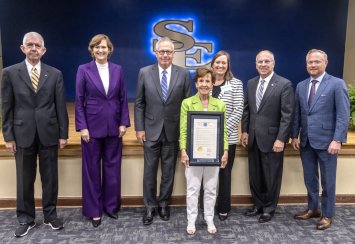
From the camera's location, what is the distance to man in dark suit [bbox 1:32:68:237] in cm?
277

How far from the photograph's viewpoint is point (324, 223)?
3.12 metres

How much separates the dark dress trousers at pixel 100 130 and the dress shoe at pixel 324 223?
174 centimetres

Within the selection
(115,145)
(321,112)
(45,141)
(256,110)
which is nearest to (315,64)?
(321,112)

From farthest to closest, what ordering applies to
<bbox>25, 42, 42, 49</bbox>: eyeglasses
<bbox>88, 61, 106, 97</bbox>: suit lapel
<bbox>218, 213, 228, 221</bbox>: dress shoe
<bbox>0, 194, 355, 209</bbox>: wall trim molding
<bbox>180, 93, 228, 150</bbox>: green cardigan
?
<bbox>0, 194, 355, 209</bbox>: wall trim molding → <bbox>218, 213, 228, 221</bbox>: dress shoe → <bbox>88, 61, 106, 97</bbox>: suit lapel → <bbox>180, 93, 228, 150</bbox>: green cardigan → <bbox>25, 42, 42, 49</bbox>: eyeglasses

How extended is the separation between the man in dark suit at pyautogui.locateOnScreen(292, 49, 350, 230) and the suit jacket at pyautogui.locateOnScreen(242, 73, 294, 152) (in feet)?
0.45

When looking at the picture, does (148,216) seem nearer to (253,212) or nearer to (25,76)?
(253,212)

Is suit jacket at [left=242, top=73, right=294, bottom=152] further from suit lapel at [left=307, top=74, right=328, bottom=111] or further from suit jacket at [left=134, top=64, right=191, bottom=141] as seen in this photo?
suit jacket at [left=134, top=64, right=191, bottom=141]

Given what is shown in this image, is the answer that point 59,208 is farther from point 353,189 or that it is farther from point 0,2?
point 0,2

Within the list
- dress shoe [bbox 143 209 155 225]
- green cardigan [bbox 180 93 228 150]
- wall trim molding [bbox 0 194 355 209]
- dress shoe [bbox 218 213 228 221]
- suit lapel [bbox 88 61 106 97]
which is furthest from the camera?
wall trim molding [bbox 0 194 355 209]

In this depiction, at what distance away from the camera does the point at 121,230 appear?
3.07 meters

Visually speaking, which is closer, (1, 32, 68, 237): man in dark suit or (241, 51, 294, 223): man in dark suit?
(1, 32, 68, 237): man in dark suit

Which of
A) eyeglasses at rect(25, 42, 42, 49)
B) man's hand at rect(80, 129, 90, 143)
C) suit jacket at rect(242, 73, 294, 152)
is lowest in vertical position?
man's hand at rect(80, 129, 90, 143)

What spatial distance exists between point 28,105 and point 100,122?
55cm

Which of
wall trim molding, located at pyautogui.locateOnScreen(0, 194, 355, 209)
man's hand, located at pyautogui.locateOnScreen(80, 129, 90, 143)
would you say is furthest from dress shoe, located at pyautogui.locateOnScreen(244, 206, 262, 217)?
man's hand, located at pyautogui.locateOnScreen(80, 129, 90, 143)
